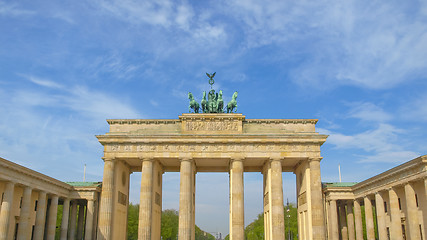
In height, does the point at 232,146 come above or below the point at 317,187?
above

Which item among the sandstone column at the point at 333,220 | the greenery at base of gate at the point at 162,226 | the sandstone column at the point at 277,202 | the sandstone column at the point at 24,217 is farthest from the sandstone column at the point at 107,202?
the greenery at base of gate at the point at 162,226

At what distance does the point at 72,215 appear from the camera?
49.8m

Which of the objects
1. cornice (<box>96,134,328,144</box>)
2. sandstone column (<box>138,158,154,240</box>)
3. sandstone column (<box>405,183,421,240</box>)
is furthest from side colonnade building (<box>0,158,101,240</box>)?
sandstone column (<box>405,183,421,240</box>)

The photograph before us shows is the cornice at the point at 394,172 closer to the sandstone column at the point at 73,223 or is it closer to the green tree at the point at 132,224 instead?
the sandstone column at the point at 73,223

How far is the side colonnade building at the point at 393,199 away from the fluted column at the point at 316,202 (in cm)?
495

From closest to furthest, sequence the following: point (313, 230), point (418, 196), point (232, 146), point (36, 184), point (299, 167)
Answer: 1. point (418, 196)
2. point (36, 184)
3. point (313, 230)
4. point (232, 146)
5. point (299, 167)

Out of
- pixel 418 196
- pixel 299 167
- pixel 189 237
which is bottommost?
pixel 189 237

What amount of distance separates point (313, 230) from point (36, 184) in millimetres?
29605

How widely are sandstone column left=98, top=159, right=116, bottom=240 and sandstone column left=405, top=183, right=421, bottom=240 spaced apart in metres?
30.7

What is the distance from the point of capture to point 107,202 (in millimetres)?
42875

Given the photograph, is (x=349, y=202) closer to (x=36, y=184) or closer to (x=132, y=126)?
(x=132, y=126)

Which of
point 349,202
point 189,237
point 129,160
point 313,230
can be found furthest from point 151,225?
point 349,202

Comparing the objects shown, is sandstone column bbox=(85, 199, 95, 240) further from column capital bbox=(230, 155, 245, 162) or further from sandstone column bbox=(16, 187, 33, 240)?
column capital bbox=(230, 155, 245, 162)

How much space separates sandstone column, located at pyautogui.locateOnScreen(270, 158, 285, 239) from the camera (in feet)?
136
